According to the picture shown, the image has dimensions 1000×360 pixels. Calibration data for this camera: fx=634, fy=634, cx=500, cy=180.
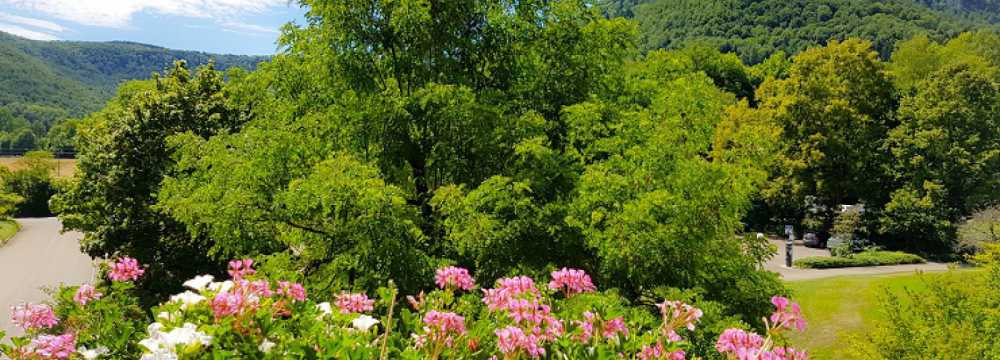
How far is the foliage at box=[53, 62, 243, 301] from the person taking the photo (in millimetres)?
17312

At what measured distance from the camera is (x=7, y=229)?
4034 centimetres

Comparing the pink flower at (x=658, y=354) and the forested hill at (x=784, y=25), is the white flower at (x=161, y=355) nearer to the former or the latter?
the pink flower at (x=658, y=354)

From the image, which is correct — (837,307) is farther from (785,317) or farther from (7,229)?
(7,229)

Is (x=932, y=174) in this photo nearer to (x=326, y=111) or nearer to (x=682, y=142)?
(x=682, y=142)

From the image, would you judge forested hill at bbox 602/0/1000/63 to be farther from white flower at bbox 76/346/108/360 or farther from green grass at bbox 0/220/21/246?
white flower at bbox 76/346/108/360

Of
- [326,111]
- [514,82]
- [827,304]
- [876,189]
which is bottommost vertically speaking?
[827,304]

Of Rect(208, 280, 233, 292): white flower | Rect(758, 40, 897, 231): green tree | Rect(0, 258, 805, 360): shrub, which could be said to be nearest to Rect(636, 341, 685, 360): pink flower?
Rect(0, 258, 805, 360): shrub

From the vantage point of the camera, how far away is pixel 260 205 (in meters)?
9.57

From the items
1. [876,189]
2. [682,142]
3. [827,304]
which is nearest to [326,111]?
[682,142]

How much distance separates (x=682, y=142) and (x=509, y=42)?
3.29 metres

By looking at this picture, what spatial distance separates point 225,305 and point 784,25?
157 meters

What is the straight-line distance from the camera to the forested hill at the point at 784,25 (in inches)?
5074

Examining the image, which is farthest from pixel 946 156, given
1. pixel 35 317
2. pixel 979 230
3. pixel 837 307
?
pixel 35 317

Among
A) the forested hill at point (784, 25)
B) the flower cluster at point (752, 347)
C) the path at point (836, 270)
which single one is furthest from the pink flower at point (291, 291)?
the forested hill at point (784, 25)
